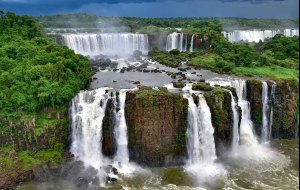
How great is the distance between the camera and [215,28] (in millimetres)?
41375

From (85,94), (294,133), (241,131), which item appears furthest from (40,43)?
(294,133)

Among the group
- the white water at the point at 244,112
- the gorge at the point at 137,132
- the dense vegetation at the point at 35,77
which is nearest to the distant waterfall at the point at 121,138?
the gorge at the point at 137,132

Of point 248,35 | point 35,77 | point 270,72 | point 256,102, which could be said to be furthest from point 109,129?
point 248,35

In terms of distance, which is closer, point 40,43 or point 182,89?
point 182,89

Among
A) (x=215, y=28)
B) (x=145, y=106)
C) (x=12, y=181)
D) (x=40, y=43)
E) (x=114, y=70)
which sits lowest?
(x=12, y=181)

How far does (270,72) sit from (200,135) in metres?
12.3

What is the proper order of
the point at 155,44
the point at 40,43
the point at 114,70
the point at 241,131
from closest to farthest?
the point at 241,131, the point at 40,43, the point at 114,70, the point at 155,44

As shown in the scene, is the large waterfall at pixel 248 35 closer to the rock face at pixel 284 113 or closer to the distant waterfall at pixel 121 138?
the rock face at pixel 284 113

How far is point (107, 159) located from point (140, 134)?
2.98m

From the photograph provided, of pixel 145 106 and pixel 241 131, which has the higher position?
pixel 145 106

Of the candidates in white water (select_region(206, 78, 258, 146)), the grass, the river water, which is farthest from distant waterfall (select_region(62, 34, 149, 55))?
the river water

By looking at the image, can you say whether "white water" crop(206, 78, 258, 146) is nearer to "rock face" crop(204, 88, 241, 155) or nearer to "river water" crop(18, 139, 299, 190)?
"river water" crop(18, 139, 299, 190)

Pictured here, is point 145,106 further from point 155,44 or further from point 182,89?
point 155,44

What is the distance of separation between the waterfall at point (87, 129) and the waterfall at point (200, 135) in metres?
6.19
